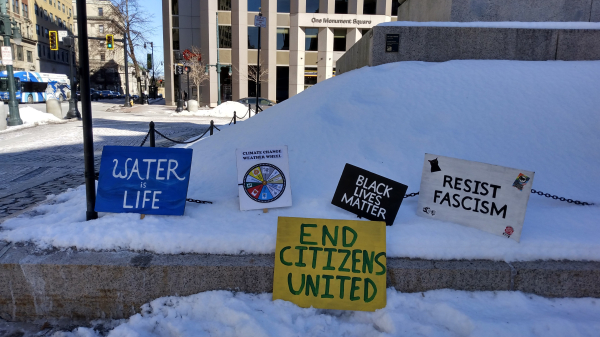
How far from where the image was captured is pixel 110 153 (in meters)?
4.14

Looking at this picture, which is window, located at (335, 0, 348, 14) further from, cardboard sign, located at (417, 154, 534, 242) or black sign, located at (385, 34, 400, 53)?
cardboard sign, located at (417, 154, 534, 242)

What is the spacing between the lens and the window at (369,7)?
38.3m

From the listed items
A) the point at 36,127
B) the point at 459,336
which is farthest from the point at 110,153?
the point at 36,127

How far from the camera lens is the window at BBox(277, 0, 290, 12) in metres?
38.3

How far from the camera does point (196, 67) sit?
120 ft

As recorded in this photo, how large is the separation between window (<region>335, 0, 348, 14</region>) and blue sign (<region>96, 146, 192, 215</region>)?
123 ft

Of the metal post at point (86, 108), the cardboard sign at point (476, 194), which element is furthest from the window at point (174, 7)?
the cardboard sign at point (476, 194)

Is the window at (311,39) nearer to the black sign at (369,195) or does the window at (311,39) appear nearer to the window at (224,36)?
the window at (224,36)

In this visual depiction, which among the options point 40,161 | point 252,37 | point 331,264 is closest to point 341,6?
point 252,37

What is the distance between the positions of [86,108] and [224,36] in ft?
118

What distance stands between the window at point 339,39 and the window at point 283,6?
4921 millimetres

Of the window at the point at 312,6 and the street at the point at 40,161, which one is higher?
the window at the point at 312,6

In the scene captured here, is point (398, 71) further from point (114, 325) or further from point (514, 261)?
point (114, 325)

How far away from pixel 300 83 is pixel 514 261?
36590 millimetres
